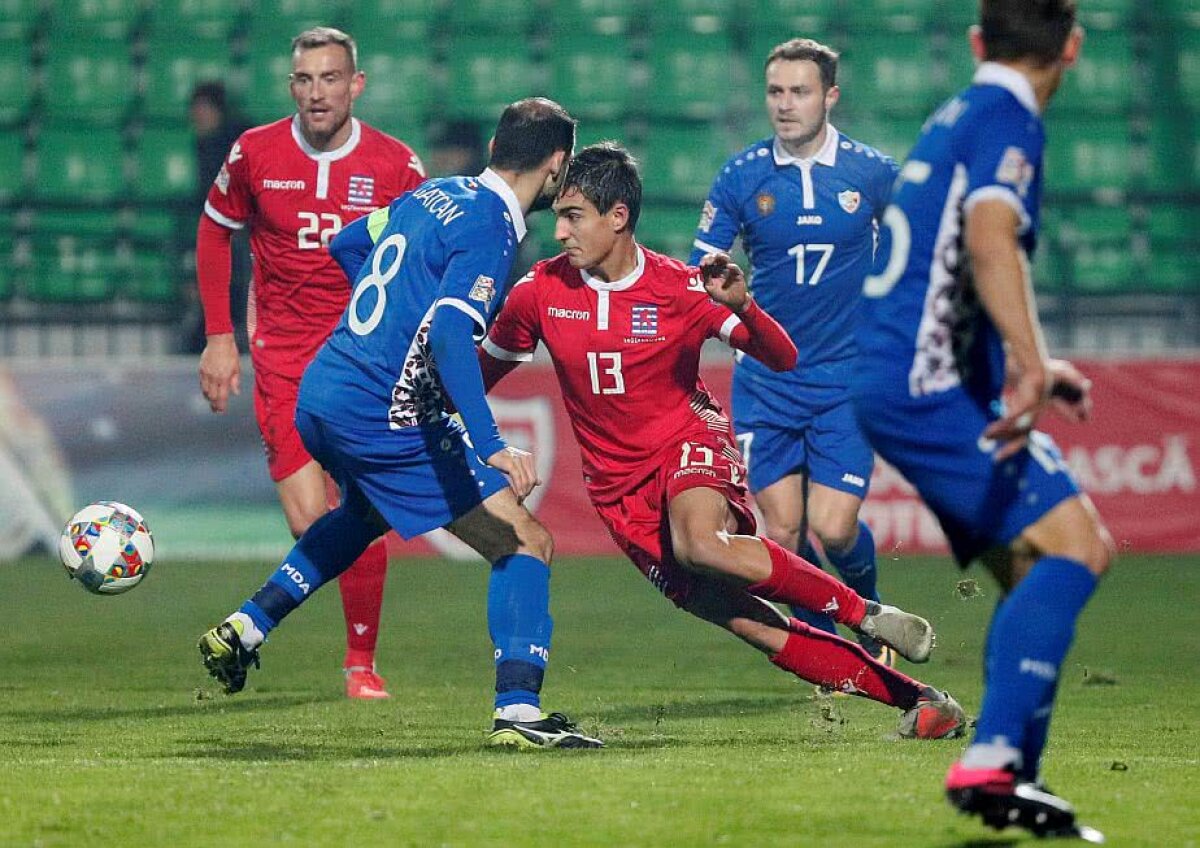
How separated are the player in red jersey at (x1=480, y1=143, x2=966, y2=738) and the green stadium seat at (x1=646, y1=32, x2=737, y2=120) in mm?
10820

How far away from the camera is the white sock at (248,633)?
6.73m

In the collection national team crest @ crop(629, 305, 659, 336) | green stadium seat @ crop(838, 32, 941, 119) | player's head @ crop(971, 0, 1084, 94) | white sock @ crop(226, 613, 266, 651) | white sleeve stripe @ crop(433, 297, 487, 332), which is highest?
green stadium seat @ crop(838, 32, 941, 119)

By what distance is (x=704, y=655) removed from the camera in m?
9.77

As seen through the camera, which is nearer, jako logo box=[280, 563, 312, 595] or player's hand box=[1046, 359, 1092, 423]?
player's hand box=[1046, 359, 1092, 423]

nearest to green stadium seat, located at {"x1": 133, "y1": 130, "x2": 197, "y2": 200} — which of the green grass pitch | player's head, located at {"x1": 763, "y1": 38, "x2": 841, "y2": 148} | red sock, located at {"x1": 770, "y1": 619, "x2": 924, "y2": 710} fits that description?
the green grass pitch

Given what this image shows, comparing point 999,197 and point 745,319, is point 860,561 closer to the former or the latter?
point 745,319

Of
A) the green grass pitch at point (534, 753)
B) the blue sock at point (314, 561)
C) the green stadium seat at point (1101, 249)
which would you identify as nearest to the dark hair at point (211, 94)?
the green grass pitch at point (534, 753)

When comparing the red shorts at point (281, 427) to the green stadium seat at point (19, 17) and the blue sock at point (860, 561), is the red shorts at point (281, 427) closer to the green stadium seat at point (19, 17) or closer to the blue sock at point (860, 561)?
the blue sock at point (860, 561)

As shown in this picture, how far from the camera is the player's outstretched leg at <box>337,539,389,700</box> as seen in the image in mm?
8242

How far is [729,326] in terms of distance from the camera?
6.76m

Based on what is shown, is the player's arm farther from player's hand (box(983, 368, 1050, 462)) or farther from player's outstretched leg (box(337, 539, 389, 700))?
player's outstretched leg (box(337, 539, 389, 700))

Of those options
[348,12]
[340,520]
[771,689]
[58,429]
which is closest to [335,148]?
[340,520]

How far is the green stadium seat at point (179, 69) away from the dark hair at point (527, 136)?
1185cm

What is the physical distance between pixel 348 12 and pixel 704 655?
1027 cm
